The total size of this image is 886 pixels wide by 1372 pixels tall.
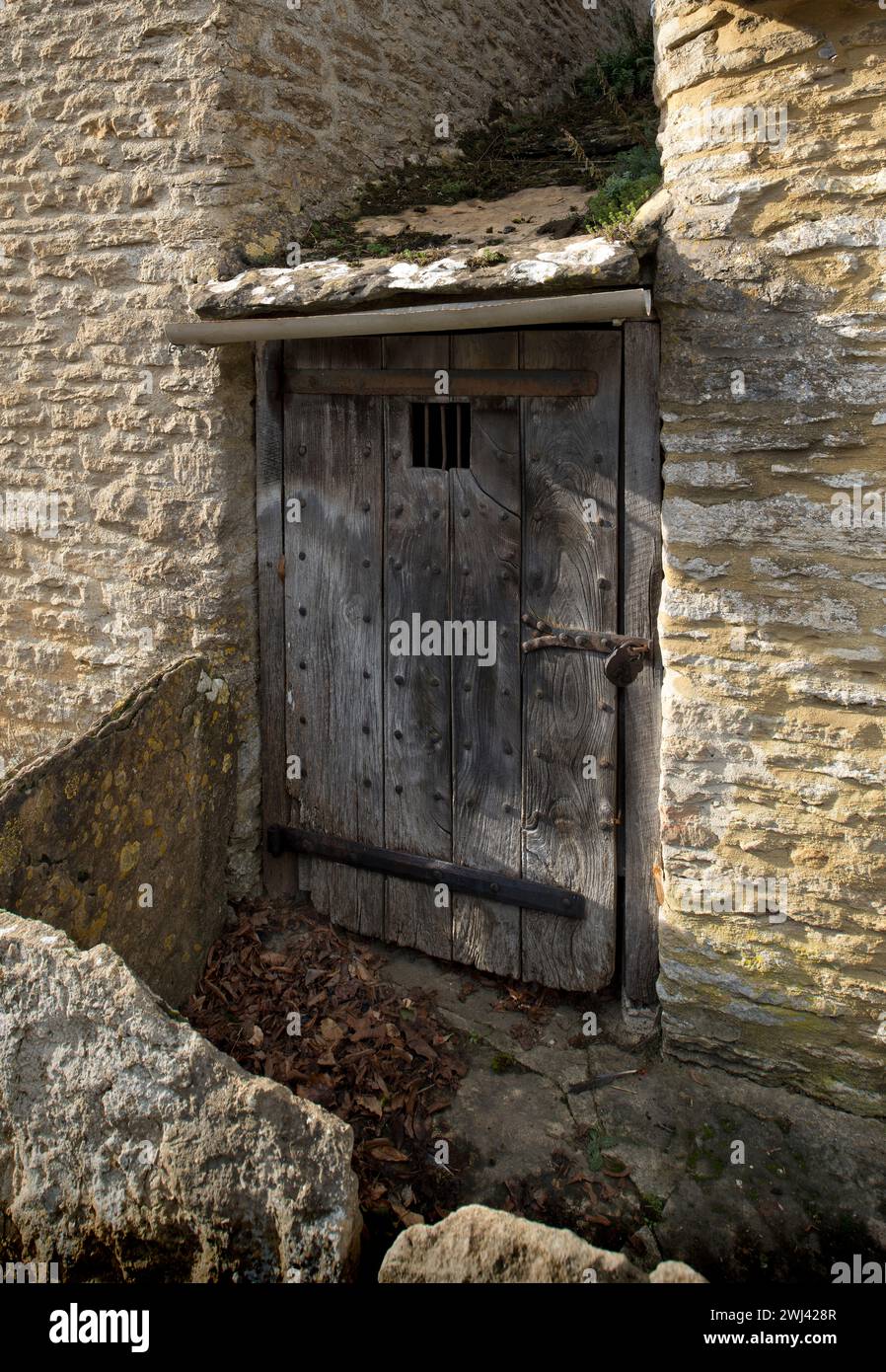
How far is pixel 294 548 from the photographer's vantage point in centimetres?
426

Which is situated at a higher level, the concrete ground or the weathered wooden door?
the weathered wooden door

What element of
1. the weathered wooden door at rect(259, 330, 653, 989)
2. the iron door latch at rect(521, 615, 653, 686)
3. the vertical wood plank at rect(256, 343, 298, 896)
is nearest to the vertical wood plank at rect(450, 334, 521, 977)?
the weathered wooden door at rect(259, 330, 653, 989)

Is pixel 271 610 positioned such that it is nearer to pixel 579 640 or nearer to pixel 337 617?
pixel 337 617

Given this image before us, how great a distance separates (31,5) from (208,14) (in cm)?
82

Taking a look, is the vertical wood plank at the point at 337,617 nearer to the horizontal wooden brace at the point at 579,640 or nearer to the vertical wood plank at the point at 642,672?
the horizontal wooden brace at the point at 579,640

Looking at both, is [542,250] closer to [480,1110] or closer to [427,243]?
[427,243]

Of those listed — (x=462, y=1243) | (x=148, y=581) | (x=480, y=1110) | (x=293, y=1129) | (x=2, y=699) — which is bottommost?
(x=480, y=1110)

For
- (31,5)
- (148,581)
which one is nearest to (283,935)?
(148,581)

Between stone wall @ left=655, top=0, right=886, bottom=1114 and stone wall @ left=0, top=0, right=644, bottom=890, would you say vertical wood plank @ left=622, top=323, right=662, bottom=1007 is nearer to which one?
stone wall @ left=655, top=0, right=886, bottom=1114

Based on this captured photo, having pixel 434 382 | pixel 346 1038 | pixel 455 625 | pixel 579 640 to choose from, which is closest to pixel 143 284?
pixel 434 382

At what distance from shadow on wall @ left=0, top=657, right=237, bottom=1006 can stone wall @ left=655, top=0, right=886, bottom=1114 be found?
5.84 feet

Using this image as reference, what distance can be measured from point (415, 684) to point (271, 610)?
0.72 meters

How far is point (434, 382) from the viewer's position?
150 inches

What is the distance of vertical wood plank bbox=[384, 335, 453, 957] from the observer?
155 inches
